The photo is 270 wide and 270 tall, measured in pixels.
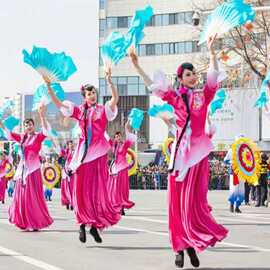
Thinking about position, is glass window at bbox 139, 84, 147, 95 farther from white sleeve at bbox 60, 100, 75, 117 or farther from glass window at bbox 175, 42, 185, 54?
white sleeve at bbox 60, 100, 75, 117

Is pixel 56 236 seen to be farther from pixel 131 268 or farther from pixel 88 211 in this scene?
pixel 131 268

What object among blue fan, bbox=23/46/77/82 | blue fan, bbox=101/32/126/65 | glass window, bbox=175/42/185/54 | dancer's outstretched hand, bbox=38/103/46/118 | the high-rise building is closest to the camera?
blue fan, bbox=101/32/126/65

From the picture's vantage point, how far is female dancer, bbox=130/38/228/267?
7.93 m

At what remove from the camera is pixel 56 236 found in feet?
37.6

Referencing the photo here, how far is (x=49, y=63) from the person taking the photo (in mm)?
10633

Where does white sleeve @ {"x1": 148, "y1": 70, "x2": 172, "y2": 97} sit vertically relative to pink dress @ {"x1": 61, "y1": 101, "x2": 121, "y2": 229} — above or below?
above

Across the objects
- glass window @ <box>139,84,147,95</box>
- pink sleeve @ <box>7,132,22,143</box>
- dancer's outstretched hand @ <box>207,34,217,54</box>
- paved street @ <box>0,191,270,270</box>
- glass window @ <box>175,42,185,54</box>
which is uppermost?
glass window @ <box>175,42,185,54</box>

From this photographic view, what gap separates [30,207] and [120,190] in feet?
15.9

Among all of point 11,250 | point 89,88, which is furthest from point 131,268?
point 89,88

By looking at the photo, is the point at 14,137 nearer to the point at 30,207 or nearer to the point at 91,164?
the point at 30,207

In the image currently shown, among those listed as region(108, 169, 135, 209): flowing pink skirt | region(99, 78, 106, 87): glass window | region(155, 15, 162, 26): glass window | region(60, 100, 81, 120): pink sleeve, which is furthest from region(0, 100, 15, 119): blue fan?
region(99, 78, 106, 87): glass window

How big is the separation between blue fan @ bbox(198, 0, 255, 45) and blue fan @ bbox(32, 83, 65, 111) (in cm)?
362

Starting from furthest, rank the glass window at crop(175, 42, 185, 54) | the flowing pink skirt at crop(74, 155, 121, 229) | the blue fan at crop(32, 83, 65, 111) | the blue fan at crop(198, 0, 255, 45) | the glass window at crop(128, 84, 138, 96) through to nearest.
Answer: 1. the glass window at crop(128, 84, 138, 96)
2. the glass window at crop(175, 42, 185, 54)
3. the blue fan at crop(32, 83, 65, 111)
4. the flowing pink skirt at crop(74, 155, 121, 229)
5. the blue fan at crop(198, 0, 255, 45)

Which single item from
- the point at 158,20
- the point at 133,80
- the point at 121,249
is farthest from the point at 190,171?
the point at 133,80
